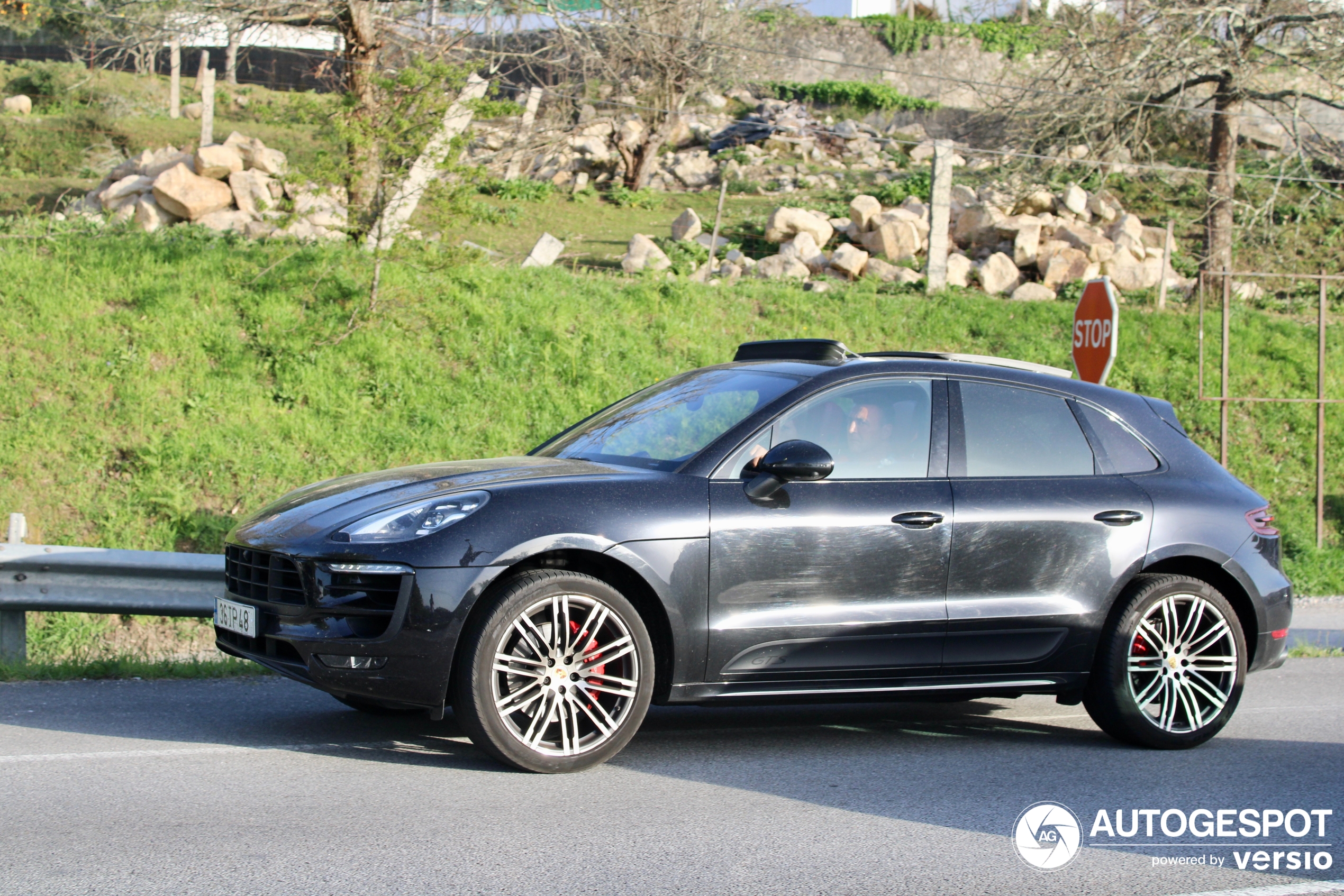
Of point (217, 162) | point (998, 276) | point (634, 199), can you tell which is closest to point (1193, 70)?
point (998, 276)

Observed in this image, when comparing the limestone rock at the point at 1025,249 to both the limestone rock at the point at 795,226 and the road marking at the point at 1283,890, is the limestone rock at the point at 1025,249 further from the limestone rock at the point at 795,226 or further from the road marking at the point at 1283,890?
the road marking at the point at 1283,890

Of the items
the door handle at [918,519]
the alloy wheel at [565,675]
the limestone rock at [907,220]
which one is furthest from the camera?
the limestone rock at [907,220]

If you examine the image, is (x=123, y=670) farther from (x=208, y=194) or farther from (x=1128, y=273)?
(x=1128, y=273)

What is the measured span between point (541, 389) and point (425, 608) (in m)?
8.00

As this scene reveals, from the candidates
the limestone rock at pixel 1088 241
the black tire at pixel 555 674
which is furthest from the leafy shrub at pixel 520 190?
the black tire at pixel 555 674

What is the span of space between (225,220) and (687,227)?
24.6 ft

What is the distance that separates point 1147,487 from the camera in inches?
240

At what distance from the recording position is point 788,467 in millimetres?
5250

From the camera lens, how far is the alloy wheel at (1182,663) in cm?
596

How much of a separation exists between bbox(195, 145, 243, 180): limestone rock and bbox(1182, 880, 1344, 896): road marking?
56.1 ft

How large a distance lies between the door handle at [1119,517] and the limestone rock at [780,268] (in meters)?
12.5

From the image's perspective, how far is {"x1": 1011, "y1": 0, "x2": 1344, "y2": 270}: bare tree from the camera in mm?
19141

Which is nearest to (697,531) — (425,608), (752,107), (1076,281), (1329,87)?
(425,608)

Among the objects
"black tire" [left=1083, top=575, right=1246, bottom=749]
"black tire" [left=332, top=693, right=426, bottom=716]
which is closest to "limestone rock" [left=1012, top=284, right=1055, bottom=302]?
"black tire" [left=1083, top=575, right=1246, bottom=749]
